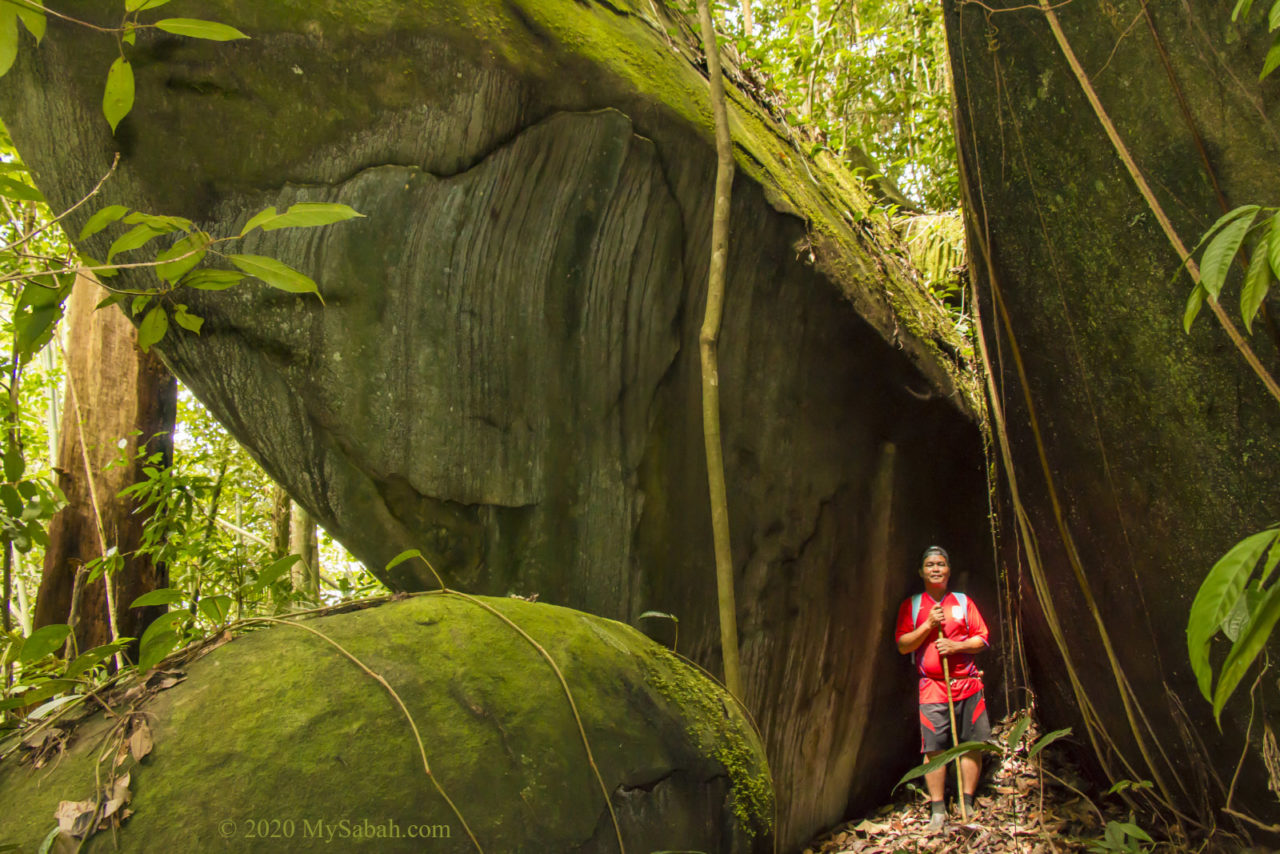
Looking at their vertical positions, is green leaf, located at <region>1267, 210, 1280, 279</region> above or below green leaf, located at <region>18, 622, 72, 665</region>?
above

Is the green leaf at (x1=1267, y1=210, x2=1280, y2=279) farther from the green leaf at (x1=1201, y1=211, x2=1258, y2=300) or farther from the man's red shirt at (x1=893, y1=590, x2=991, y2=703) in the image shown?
the man's red shirt at (x1=893, y1=590, x2=991, y2=703)

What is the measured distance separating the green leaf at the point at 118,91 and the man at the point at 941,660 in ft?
13.8

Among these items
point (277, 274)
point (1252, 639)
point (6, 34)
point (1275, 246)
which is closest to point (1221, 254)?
point (1275, 246)

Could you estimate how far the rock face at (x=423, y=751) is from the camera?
1516 millimetres

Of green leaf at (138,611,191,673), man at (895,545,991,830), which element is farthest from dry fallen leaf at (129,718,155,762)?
man at (895,545,991,830)

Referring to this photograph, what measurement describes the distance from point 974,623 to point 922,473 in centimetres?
87

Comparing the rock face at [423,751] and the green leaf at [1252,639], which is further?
the rock face at [423,751]

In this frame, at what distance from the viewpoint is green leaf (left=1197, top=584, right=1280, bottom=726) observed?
1.01 metres

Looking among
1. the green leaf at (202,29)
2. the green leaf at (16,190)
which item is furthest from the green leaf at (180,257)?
the green leaf at (202,29)

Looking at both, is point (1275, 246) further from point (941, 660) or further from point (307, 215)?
point (941, 660)

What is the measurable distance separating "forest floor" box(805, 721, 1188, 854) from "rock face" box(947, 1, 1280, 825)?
0.42m

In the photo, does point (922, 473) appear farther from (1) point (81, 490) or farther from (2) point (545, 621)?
(1) point (81, 490)

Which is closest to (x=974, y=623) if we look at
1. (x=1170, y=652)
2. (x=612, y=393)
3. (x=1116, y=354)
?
(x=1170, y=652)

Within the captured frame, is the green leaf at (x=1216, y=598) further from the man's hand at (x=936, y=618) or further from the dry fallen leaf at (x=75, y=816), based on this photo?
the man's hand at (x=936, y=618)
